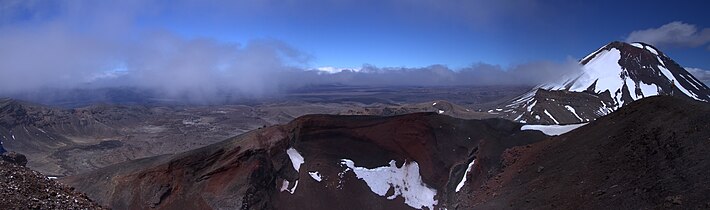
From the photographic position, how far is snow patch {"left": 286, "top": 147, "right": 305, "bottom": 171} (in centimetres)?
3717

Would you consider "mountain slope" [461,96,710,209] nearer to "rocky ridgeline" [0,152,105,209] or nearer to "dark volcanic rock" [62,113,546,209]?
"dark volcanic rock" [62,113,546,209]

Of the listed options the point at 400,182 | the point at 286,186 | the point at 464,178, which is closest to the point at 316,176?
the point at 286,186

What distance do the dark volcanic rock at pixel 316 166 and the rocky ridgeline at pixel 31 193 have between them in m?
18.2

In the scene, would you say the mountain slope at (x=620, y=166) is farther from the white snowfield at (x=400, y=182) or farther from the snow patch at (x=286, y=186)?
the snow patch at (x=286, y=186)

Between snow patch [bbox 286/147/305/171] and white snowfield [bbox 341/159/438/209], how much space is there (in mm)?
3323

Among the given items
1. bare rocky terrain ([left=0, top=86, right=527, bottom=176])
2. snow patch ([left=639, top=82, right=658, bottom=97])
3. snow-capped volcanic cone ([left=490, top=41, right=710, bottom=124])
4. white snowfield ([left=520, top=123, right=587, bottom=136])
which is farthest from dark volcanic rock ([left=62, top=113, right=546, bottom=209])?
snow patch ([left=639, top=82, right=658, bottom=97])

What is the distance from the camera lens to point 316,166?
3744cm

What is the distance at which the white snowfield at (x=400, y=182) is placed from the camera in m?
36.3

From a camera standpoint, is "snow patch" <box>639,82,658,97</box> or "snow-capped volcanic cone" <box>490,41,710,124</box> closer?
"snow-capped volcanic cone" <box>490,41,710,124</box>

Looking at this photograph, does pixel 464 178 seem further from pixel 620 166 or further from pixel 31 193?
pixel 31 193

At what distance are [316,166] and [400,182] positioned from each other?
6449 millimetres

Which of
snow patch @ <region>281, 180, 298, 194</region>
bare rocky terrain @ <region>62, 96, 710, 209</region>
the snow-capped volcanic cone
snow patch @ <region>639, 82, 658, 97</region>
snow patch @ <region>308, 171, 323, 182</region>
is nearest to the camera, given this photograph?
bare rocky terrain @ <region>62, 96, 710, 209</region>

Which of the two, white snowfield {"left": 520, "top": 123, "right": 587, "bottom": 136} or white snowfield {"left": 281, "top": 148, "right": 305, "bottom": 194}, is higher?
white snowfield {"left": 520, "top": 123, "right": 587, "bottom": 136}

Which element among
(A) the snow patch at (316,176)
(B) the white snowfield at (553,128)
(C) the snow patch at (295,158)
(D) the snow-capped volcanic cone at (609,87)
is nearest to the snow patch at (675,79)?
(D) the snow-capped volcanic cone at (609,87)
